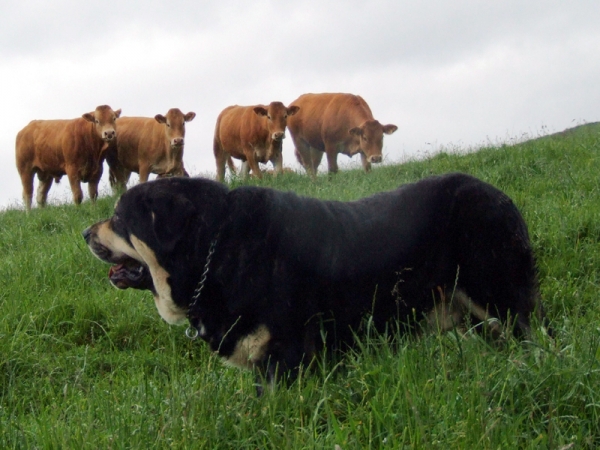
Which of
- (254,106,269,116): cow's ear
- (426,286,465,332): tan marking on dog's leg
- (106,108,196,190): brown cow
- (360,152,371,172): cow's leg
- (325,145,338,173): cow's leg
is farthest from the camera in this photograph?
(325,145,338,173): cow's leg

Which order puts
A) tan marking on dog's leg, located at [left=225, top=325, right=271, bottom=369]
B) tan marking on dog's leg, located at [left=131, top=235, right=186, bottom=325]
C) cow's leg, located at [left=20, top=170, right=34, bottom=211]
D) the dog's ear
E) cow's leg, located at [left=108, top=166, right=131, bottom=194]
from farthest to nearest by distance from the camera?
cow's leg, located at [left=20, top=170, right=34, bottom=211] → cow's leg, located at [left=108, top=166, right=131, bottom=194] → tan marking on dog's leg, located at [left=131, top=235, right=186, bottom=325] → the dog's ear → tan marking on dog's leg, located at [left=225, top=325, right=271, bottom=369]

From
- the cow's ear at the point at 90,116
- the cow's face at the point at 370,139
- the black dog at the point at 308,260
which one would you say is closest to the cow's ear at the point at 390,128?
the cow's face at the point at 370,139

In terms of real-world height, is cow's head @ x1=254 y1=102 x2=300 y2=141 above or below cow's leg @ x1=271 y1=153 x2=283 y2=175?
above

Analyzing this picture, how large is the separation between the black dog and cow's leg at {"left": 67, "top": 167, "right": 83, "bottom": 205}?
29.3 ft

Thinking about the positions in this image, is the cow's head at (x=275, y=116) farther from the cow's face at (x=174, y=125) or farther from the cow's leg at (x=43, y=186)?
the cow's leg at (x=43, y=186)

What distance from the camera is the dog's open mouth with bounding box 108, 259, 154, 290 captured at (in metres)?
5.01

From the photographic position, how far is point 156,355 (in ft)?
19.1

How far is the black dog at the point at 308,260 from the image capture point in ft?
14.5

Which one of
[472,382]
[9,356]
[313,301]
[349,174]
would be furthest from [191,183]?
[349,174]

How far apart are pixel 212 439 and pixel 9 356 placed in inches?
111

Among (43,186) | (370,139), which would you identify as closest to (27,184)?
(43,186)

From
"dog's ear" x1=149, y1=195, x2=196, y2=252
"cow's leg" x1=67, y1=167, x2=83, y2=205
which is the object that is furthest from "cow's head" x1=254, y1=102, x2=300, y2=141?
"dog's ear" x1=149, y1=195, x2=196, y2=252

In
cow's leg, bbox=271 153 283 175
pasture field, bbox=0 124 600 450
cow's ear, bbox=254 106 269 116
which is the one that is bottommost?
pasture field, bbox=0 124 600 450

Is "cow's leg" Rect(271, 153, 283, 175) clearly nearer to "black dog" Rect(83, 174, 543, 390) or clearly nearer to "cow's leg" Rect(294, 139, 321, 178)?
"cow's leg" Rect(294, 139, 321, 178)
